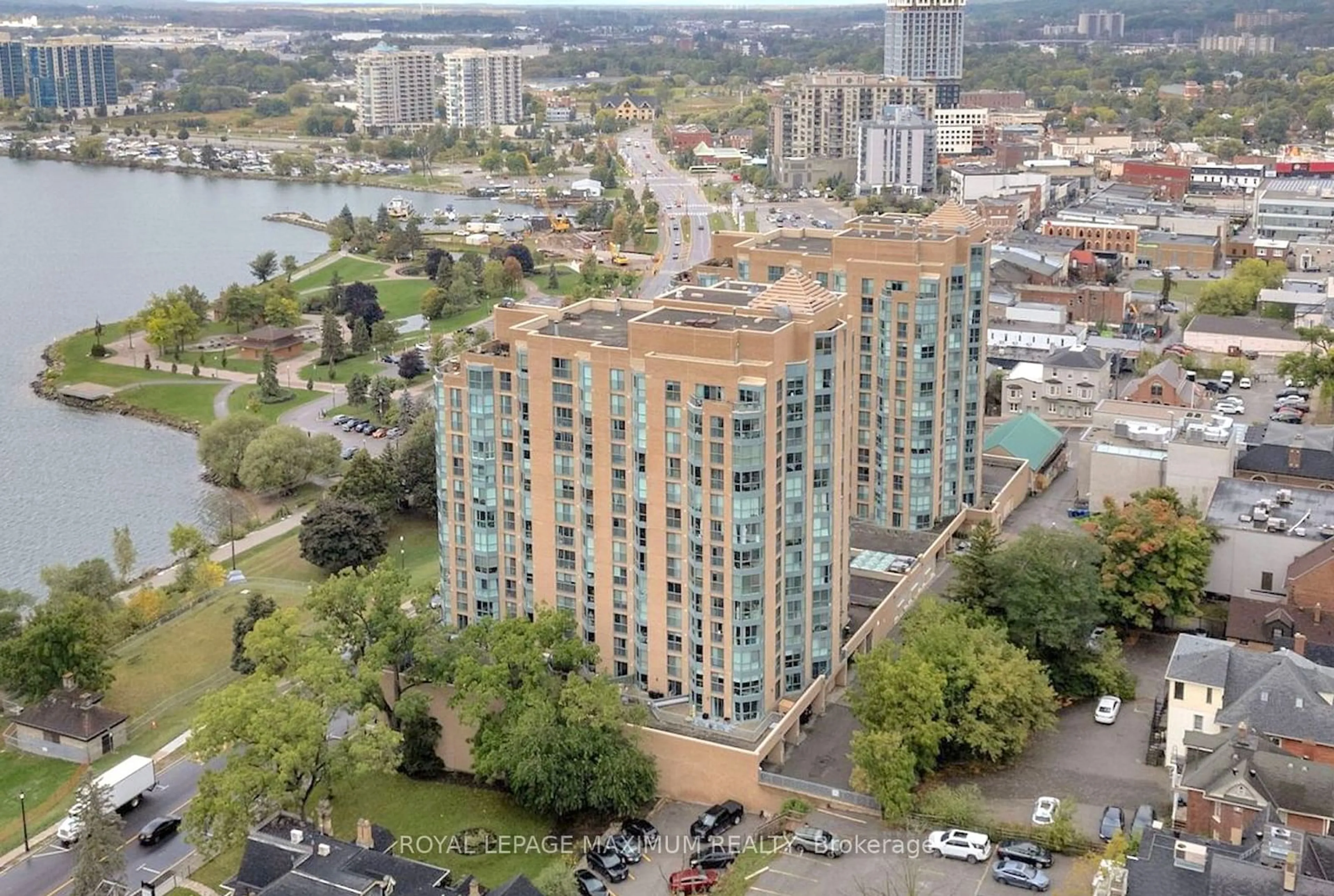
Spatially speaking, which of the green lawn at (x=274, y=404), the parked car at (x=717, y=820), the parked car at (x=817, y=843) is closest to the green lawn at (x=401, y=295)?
the green lawn at (x=274, y=404)

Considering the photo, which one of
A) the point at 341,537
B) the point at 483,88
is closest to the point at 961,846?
the point at 341,537

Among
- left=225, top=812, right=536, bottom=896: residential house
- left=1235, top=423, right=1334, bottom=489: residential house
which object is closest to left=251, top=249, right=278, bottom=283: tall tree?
left=1235, top=423, right=1334, bottom=489: residential house

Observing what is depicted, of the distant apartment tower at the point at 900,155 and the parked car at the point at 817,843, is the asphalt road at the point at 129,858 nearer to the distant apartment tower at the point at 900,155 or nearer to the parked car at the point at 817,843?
the parked car at the point at 817,843

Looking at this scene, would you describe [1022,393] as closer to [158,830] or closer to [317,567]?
[317,567]

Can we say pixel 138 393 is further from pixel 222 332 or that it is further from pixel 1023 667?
pixel 1023 667

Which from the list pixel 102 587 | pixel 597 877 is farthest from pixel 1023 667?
pixel 102 587

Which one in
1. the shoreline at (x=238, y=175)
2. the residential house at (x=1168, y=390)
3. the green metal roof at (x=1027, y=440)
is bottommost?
the green metal roof at (x=1027, y=440)

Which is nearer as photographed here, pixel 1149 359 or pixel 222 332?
pixel 1149 359
